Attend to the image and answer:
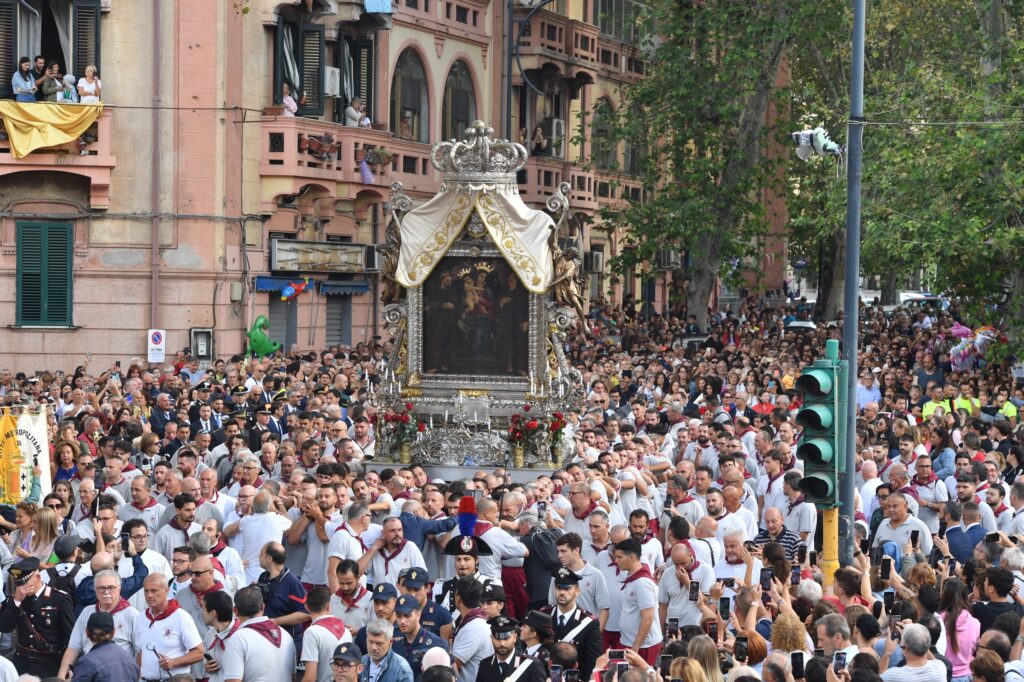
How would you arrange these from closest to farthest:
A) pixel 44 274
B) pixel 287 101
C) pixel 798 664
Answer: pixel 798 664
pixel 44 274
pixel 287 101

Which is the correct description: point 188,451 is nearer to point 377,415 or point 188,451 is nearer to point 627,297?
point 377,415

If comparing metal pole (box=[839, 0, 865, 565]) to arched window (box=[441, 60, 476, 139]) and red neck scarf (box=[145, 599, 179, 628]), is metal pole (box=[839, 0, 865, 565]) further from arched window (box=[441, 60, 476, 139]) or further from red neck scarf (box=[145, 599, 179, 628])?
arched window (box=[441, 60, 476, 139])

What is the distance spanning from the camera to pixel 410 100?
41.4 meters

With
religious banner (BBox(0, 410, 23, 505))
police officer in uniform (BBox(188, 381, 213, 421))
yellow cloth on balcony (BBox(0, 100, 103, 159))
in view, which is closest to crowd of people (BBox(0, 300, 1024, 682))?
police officer in uniform (BBox(188, 381, 213, 421))

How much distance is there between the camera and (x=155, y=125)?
3259cm

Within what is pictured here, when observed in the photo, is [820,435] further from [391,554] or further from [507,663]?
[391,554]

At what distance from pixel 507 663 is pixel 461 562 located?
2382 millimetres

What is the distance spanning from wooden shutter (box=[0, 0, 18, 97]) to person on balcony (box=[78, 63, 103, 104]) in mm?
1298

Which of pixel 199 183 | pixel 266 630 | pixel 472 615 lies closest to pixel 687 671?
pixel 472 615

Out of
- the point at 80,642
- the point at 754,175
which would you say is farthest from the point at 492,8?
the point at 80,642

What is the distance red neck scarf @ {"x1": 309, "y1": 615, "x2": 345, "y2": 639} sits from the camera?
1171cm

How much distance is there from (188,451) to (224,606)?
262 inches

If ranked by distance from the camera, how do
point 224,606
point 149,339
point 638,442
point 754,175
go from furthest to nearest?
1. point 754,175
2. point 149,339
3. point 638,442
4. point 224,606

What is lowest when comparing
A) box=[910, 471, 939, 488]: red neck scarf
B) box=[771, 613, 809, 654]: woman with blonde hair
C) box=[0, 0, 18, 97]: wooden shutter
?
box=[771, 613, 809, 654]: woman with blonde hair
